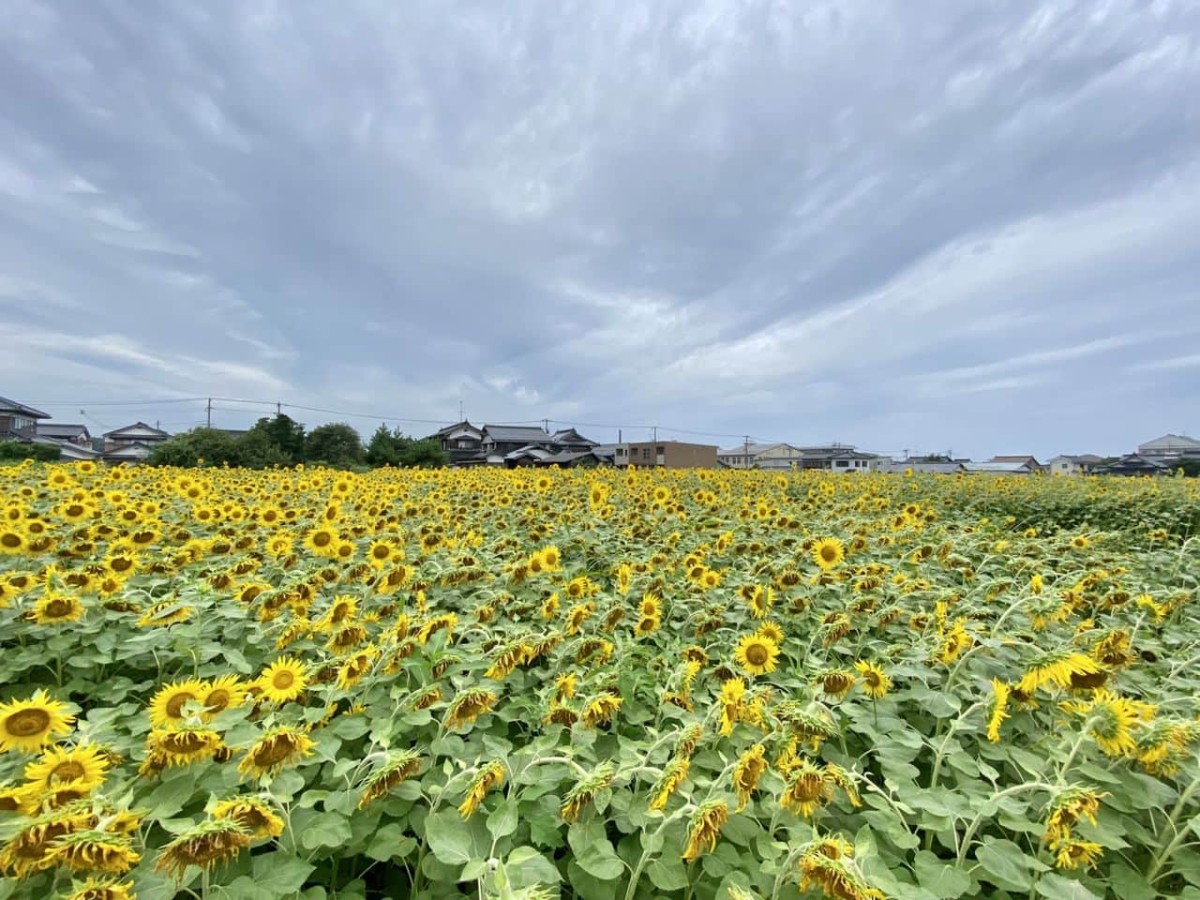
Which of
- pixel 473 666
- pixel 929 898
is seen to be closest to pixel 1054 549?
pixel 929 898

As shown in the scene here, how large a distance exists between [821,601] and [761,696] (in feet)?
3.98

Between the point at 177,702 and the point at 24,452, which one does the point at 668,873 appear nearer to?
the point at 177,702

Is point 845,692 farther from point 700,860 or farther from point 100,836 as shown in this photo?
point 100,836

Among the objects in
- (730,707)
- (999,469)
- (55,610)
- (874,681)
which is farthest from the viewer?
(999,469)

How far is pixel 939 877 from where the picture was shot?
961 millimetres

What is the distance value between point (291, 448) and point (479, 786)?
27278mm

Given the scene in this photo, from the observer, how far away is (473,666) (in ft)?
5.00

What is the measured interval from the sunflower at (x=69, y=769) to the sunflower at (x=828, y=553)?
2616mm

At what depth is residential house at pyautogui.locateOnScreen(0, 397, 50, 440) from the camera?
33344 mm

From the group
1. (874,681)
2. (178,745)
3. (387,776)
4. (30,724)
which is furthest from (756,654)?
(30,724)

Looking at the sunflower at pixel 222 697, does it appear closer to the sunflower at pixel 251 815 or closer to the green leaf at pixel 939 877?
the sunflower at pixel 251 815

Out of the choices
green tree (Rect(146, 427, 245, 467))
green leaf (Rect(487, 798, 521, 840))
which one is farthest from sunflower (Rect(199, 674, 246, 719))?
green tree (Rect(146, 427, 245, 467))

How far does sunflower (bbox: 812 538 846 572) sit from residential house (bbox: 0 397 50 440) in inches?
1799

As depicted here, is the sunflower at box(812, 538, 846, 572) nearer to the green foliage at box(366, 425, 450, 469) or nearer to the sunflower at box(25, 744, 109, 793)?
the sunflower at box(25, 744, 109, 793)
